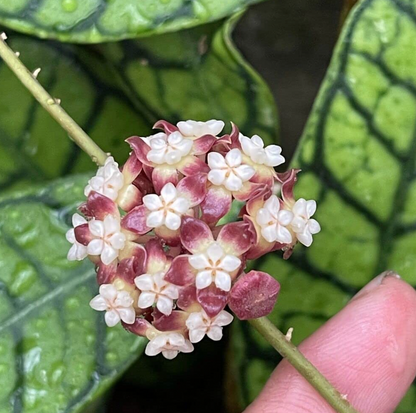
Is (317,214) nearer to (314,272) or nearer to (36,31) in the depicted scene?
(314,272)

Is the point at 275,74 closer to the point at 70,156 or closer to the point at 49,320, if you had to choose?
the point at 70,156

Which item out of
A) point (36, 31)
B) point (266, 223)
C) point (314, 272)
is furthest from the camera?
point (314, 272)

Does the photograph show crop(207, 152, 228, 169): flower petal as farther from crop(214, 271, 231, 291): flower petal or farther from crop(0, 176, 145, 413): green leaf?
crop(0, 176, 145, 413): green leaf

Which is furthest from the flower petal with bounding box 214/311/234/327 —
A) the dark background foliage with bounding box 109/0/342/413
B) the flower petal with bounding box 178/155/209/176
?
the dark background foliage with bounding box 109/0/342/413

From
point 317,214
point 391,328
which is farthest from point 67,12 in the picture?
point 391,328

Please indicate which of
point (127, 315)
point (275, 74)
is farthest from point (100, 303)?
point (275, 74)

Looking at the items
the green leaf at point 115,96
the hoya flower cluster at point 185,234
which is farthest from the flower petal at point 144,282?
the green leaf at point 115,96
